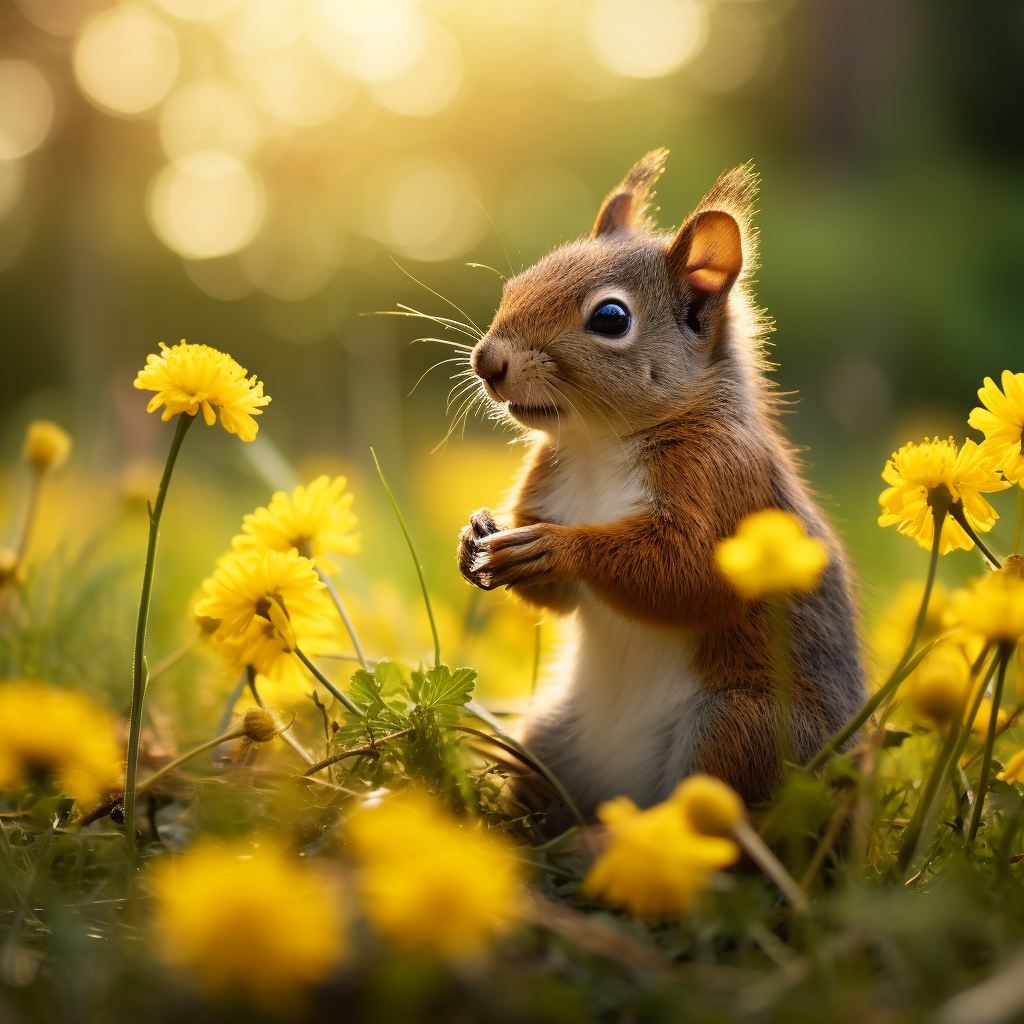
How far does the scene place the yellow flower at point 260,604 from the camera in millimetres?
1458

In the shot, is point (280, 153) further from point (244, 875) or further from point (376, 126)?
point (244, 875)

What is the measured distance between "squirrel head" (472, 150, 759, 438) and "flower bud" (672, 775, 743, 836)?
104cm

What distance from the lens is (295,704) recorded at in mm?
1873

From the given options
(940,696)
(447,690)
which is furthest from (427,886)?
(447,690)

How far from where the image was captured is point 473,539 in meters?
1.79

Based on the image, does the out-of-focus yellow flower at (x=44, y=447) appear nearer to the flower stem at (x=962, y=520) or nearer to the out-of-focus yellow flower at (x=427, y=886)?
the out-of-focus yellow flower at (x=427, y=886)

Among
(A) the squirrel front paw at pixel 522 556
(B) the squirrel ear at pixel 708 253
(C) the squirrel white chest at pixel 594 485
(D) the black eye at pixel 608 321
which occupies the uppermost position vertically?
(B) the squirrel ear at pixel 708 253

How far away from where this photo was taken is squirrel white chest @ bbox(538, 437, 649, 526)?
1.82m

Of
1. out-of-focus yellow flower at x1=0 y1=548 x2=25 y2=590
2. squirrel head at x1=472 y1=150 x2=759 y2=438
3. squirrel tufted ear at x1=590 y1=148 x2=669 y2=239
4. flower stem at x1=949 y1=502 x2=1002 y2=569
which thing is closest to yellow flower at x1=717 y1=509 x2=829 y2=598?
flower stem at x1=949 y1=502 x2=1002 y2=569

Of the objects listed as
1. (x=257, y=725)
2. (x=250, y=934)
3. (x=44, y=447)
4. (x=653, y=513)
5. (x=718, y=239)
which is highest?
(x=44, y=447)

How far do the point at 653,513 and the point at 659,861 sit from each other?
2.94 ft

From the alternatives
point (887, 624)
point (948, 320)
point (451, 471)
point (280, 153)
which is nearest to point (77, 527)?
point (451, 471)

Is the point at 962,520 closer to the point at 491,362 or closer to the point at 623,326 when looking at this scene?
the point at 623,326

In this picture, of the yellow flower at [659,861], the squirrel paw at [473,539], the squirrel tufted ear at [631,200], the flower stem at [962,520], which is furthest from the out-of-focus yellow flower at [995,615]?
the squirrel tufted ear at [631,200]
